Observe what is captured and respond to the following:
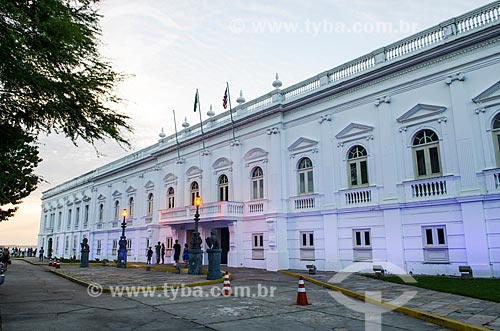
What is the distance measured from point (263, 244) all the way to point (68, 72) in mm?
16106

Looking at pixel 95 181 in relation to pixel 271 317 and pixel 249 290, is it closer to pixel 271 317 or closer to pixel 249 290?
pixel 249 290

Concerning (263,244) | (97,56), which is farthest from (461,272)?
(97,56)

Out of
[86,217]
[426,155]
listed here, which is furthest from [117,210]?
[426,155]

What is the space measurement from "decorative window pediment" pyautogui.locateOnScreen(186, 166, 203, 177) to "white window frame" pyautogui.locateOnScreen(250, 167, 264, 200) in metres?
5.68

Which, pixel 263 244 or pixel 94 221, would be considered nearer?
pixel 263 244

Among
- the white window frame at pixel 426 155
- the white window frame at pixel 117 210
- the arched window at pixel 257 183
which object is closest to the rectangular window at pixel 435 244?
the white window frame at pixel 426 155

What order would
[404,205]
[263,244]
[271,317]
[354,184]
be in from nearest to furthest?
[271,317]
[404,205]
[354,184]
[263,244]

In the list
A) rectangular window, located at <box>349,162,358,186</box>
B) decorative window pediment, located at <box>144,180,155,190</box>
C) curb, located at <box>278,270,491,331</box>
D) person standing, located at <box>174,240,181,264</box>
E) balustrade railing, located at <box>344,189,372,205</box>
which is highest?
decorative window pediment, located at <box>144,180,155,190</box>

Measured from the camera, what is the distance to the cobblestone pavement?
7973 mm

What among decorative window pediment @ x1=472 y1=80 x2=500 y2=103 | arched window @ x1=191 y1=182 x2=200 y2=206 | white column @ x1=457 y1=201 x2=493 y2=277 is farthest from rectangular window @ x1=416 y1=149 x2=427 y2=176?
arched window @ x1=191 y1=182 x2=200 y2=206

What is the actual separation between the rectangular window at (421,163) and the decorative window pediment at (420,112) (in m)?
1.51

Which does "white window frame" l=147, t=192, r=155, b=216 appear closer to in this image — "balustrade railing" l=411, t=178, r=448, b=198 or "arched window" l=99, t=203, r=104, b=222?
"arched window" l=99, t=203, r=104, b=222

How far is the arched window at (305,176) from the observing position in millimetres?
21906

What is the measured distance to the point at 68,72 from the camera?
939 centimetres
